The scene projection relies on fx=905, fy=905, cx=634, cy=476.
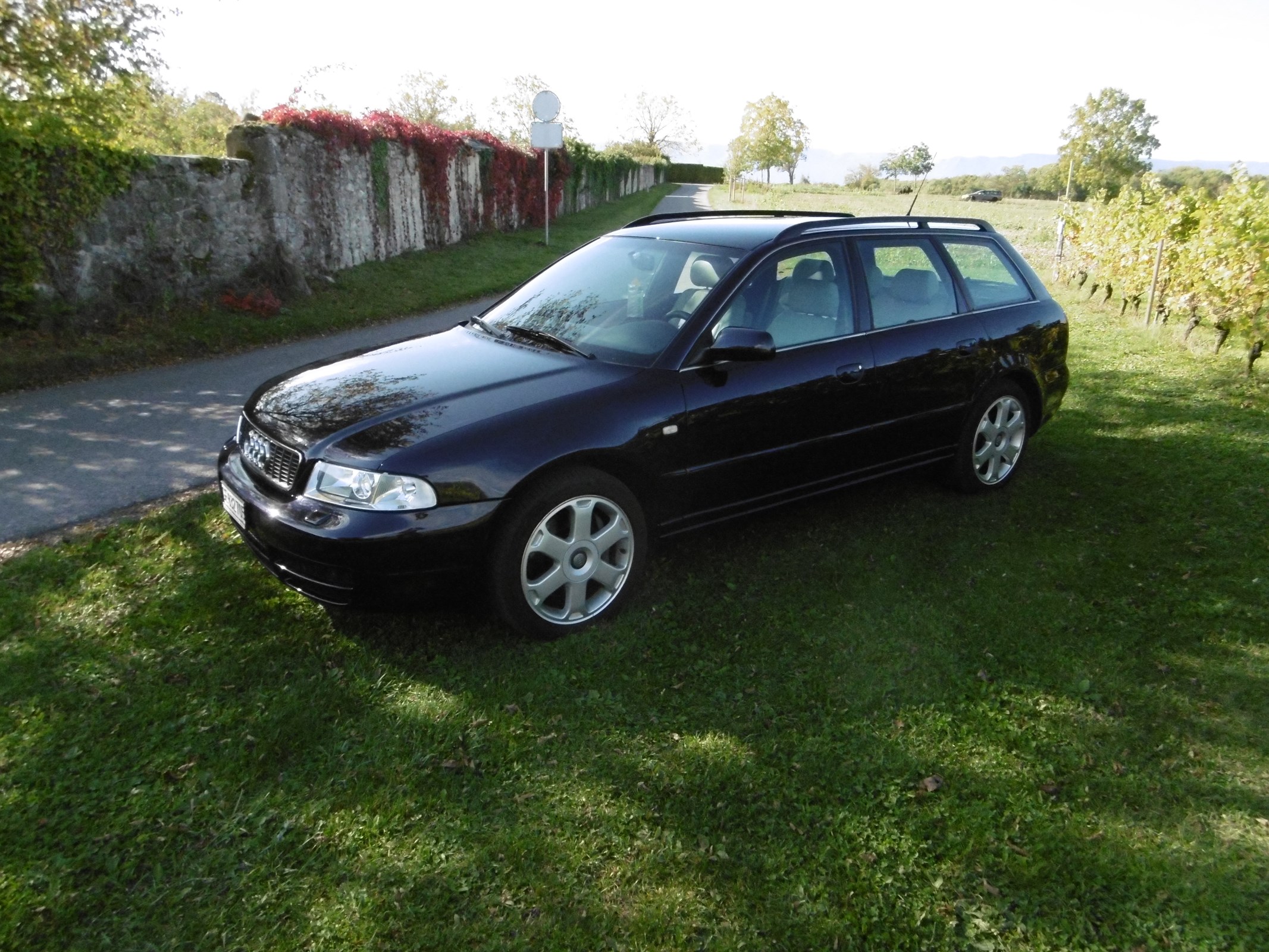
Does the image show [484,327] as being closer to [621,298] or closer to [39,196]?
[621,298]

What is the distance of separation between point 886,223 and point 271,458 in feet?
12.1

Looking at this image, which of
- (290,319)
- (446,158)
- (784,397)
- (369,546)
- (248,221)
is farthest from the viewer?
(446,158)

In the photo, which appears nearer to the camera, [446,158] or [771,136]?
[446,158]

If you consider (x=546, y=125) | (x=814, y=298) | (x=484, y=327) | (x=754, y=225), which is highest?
(x=546, y=125)

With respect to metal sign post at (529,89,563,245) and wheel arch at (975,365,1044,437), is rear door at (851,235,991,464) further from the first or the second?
metal sign post at (529,89,563,245)

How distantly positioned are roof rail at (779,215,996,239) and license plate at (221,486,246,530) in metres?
2.97

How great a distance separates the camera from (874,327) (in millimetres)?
5020

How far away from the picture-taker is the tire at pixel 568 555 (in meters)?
3.69

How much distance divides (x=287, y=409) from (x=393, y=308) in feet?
28.6

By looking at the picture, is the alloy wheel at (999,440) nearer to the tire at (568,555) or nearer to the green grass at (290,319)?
the tire at (568,555)

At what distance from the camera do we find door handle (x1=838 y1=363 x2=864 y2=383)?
477 cm

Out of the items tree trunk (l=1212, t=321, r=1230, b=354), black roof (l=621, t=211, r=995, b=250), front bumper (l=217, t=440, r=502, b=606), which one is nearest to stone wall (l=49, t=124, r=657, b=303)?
black roof (l=621, t=211, r=995, b=250)

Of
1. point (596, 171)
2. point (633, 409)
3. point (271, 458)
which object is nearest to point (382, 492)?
point (271, 458)

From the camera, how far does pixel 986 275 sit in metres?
5.79
